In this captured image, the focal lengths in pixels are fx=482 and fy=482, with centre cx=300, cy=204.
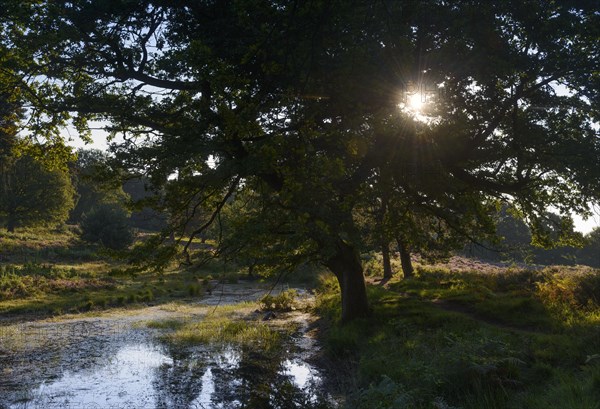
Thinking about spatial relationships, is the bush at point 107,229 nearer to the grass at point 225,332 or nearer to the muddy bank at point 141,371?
the grass at point 225,332

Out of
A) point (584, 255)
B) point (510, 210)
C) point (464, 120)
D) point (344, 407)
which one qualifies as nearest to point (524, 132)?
point (464, 120)

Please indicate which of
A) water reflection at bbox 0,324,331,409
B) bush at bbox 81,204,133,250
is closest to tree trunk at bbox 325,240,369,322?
water reflection at bbox 0,324,331,409

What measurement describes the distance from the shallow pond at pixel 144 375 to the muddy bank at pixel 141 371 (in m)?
0.02

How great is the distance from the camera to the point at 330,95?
12.3 m

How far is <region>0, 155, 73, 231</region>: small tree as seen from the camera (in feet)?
167

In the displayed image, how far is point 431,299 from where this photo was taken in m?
20.2

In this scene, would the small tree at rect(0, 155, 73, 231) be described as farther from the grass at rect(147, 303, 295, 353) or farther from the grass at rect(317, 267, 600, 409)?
the grass at rect(317, 267, 600, 409)

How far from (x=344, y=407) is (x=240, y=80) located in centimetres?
727

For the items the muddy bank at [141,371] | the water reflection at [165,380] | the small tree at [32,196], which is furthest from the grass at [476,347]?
the small tree at [32,196]

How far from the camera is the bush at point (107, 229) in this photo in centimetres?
5169

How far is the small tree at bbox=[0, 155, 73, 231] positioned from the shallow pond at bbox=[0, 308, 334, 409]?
3753cm

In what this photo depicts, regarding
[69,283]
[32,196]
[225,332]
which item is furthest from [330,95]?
[32,196]

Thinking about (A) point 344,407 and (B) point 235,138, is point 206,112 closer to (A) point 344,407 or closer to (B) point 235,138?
(B) point 235,138

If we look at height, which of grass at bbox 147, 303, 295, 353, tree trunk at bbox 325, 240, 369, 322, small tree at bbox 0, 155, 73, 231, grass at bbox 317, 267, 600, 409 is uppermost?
small tree at bbox 0, 155, 73, 231
